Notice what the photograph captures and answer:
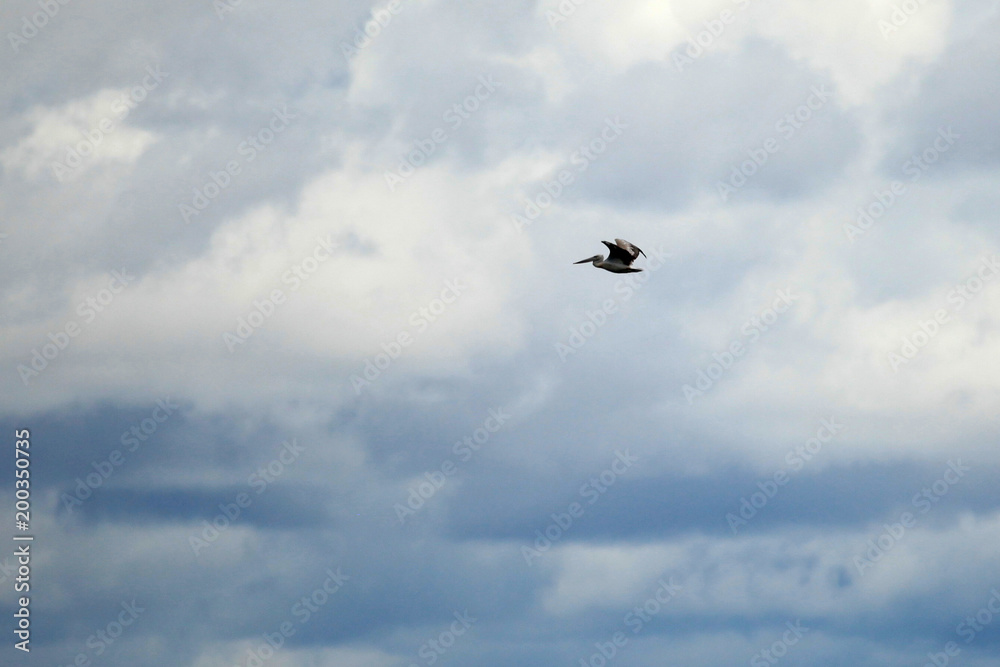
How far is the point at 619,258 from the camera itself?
407ft

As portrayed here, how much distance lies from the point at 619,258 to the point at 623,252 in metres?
1.54

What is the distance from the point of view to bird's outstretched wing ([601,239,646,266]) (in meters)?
122

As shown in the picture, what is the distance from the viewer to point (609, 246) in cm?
12131

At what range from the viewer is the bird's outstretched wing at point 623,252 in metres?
122

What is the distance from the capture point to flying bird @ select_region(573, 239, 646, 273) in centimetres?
12188

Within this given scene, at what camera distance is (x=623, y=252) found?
12269cm

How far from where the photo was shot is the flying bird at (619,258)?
122m
